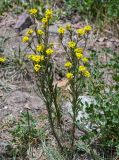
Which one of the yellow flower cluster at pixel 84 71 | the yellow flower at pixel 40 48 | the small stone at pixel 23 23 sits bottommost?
the small stone at pixel 23 23

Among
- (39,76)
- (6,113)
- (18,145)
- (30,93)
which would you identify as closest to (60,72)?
(30,93)

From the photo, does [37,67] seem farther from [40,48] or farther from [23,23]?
[23,23]

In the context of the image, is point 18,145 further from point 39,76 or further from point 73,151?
point 39,76

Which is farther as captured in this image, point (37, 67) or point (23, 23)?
point (23, 23)

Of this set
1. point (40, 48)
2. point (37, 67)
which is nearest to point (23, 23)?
point (40, 48)

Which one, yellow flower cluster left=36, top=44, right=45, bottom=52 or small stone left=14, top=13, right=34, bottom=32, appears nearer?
yellow flower cluster left=36, top=44, right=45, bottom=52

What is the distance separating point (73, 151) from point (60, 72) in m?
1.29

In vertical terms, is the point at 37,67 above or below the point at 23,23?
above

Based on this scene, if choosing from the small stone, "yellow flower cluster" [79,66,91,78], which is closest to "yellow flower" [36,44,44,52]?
"yellow flower cluster" [79,66,91,78]

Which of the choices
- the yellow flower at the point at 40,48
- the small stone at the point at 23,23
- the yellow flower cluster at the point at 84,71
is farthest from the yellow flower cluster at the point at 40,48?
the small stone at the point at 23,23

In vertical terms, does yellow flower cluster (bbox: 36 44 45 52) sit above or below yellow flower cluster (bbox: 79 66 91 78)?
above

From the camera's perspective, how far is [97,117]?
3.23 metres

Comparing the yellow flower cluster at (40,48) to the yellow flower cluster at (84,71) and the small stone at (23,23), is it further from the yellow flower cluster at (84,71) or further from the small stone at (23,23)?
the small stone at (23,23)

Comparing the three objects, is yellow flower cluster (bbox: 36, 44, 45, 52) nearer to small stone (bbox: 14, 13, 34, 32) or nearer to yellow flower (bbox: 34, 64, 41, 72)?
yellow flower (bbox: 34, 64, 41, 72)
